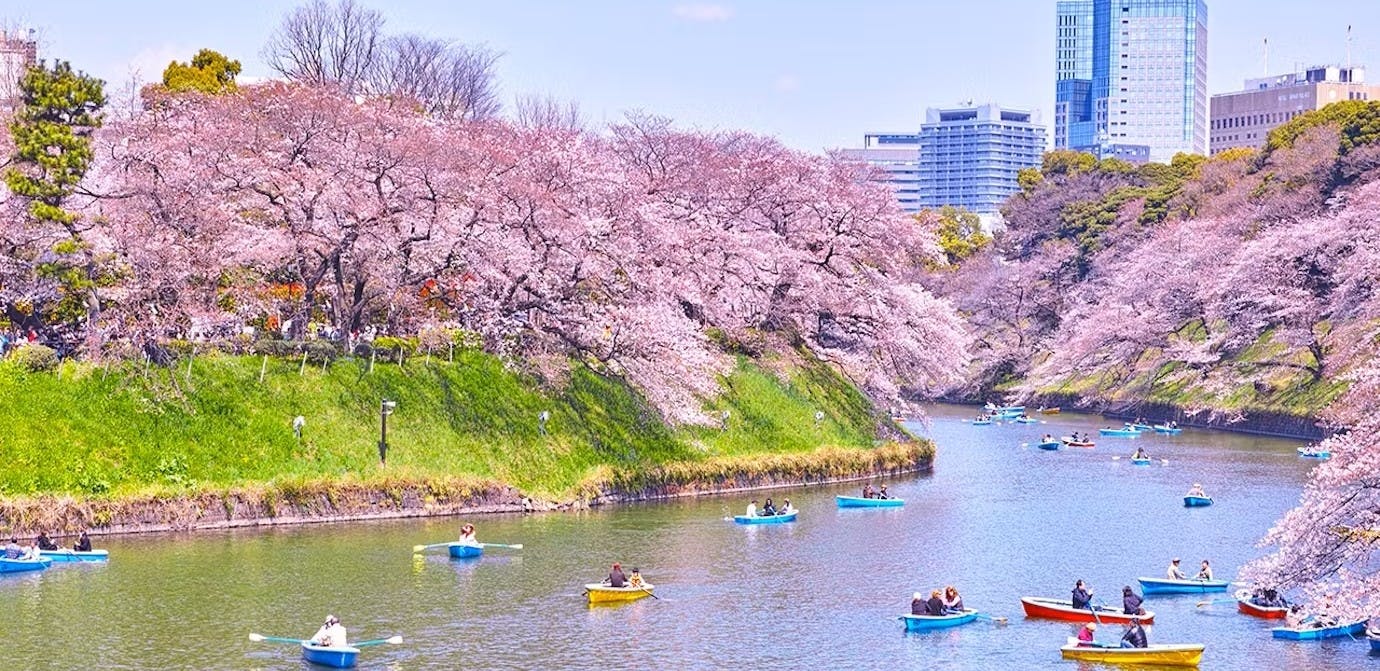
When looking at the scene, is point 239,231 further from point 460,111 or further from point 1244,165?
point 1244,165

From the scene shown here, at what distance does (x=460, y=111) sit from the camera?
363 feet

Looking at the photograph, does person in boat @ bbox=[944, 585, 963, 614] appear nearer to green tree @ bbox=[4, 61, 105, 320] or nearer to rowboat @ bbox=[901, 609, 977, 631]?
rowboat @ bbox=[901, 609, 977, 631]

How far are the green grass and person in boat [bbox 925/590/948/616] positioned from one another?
19.2m

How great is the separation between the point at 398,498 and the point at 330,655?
18.3 metres

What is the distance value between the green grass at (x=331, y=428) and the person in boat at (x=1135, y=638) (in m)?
23.6

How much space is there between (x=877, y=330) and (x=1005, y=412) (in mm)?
33979

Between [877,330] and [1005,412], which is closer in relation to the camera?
[877,330]

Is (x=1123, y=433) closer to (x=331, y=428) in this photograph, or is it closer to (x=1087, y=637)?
(x=331, y=428)

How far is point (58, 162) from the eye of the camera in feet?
170

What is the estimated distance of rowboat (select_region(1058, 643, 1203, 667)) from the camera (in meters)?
36.6

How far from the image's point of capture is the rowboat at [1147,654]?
120 ft

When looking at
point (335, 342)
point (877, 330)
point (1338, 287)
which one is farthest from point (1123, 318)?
point (335, 342)

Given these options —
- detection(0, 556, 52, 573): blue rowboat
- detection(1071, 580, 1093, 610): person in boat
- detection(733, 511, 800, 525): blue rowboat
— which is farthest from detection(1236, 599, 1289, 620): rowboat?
detection(0, 556, 52, 573): blue rowboat

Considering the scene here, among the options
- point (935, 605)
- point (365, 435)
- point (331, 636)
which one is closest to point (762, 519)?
point (365, 435)
